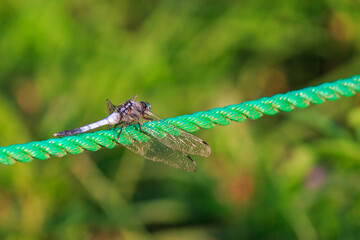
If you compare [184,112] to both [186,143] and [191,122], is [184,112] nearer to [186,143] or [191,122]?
[186,143]

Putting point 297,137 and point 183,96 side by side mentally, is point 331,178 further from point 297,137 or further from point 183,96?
point 183,96

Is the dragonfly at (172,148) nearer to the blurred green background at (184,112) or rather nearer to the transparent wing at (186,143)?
the transparent wing at (186,143)

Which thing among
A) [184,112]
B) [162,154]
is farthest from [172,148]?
[184,112]

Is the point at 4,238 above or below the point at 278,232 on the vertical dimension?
above

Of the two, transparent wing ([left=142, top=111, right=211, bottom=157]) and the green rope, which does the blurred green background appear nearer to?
the green rope

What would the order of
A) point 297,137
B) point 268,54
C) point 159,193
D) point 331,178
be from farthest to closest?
point 268,54, point 297,137, point 159,193, point 331,178

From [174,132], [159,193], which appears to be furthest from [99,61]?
[174,132]
